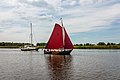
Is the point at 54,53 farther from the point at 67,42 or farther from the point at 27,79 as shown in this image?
the point at 27,79

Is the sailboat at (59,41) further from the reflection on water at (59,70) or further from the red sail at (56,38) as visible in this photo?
the reflection on water at (59,70)

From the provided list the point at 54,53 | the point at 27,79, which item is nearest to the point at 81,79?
the point at 27,79

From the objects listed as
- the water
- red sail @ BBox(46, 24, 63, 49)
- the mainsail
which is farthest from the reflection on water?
red sail @ BBox(46, 24, 63, 49)

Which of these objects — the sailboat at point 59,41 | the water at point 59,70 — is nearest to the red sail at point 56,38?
the sailboat at point 59,41

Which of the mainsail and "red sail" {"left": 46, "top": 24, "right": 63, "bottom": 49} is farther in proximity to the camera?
"red sail" {"left": 46, "top": 24, "right": 63, "bottom": 49}

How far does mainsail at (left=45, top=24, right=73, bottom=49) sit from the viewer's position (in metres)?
84.3

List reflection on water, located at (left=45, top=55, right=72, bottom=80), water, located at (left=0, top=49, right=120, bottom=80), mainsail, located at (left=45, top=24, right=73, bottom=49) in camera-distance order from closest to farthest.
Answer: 1. water, located at (left=0, top=49, right=120, bottom=80)
2. reflection on water, located at (left=45, top=55, right=72, bottom=80)
3. mainsail, located at (left=45, top=24, right=73, bottom=49)

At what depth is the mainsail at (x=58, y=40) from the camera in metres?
84.3

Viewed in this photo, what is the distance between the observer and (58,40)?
85000mm

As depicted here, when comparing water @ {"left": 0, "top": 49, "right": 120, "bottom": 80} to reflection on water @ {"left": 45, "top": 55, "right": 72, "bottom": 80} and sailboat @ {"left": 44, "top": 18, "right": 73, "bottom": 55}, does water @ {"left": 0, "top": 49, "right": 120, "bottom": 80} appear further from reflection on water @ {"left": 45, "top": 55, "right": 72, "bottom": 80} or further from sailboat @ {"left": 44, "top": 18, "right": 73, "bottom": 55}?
sailboat @ {"left": 44, "top": 18, "right": 73, "bottom": 55}

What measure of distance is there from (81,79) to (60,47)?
2216 inches

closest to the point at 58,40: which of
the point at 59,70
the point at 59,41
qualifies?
the point at 59,41

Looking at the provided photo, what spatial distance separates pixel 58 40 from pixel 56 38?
1.21 m

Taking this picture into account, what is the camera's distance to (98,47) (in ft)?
639
